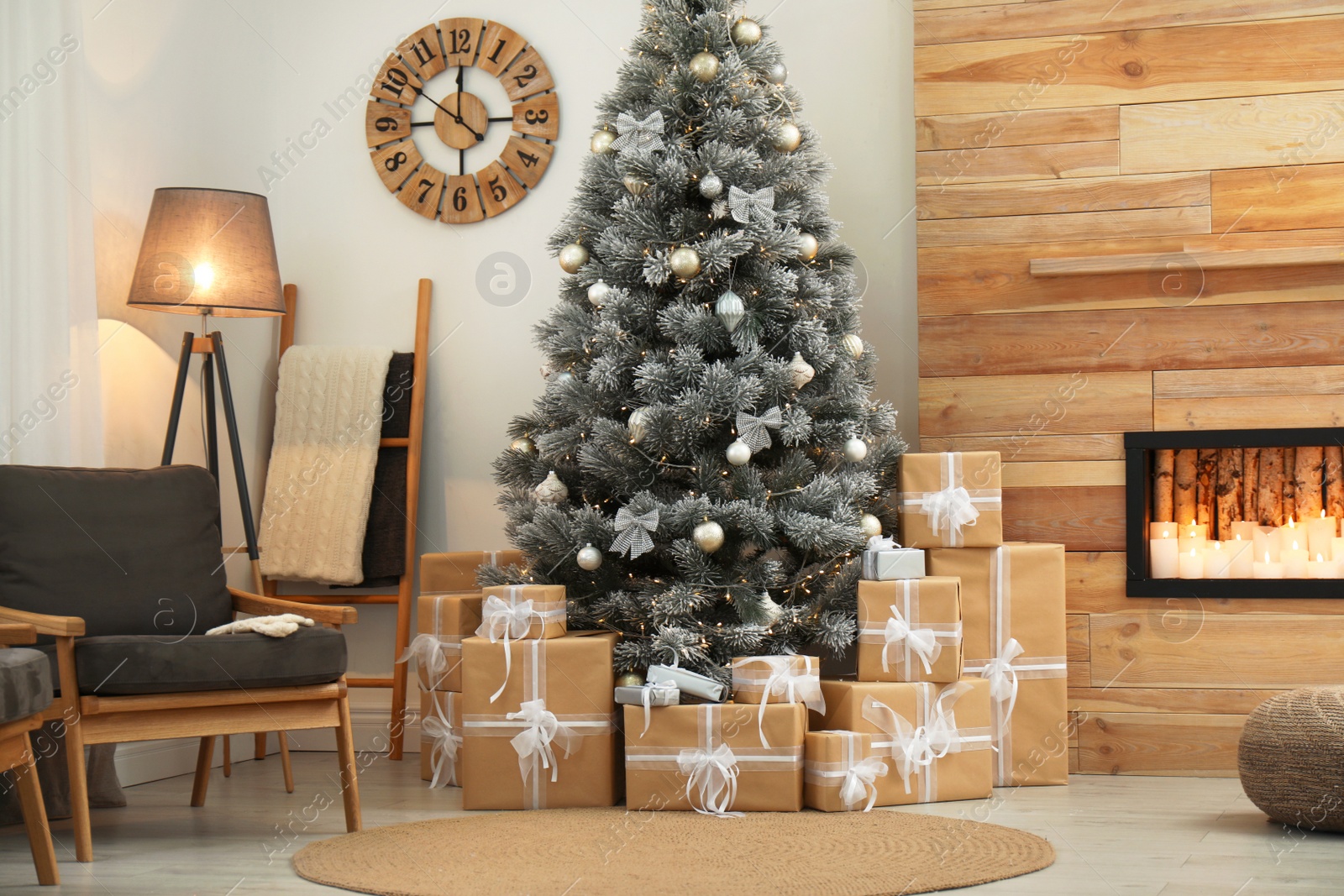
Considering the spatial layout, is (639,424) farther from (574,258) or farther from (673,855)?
(673,855)

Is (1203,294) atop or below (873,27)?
below

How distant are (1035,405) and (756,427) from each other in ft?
2.84

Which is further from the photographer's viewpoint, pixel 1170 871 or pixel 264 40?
pixel 264 40

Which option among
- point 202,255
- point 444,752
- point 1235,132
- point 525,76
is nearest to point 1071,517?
point 1235,132

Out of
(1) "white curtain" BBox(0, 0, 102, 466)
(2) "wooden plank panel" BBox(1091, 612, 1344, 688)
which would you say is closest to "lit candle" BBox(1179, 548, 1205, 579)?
(2) "wooden plank panel" BBox(1091, 612, 1344, 688)

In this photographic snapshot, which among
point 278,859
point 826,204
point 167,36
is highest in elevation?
point 167,36

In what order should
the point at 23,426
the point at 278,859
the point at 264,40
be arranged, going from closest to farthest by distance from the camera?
the point at 278,859, the point at 23,426, the point at 264,40

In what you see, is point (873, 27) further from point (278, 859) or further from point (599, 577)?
Result: point (278, 859)

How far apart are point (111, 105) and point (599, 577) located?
178 cm

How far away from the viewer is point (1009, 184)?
10.3 ft

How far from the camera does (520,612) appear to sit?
8.53 ft

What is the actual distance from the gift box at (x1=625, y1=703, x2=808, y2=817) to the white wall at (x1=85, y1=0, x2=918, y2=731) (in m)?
1.19

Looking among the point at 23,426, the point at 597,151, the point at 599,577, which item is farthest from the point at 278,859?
the point at 597,151

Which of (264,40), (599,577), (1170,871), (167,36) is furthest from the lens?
(264,40)
